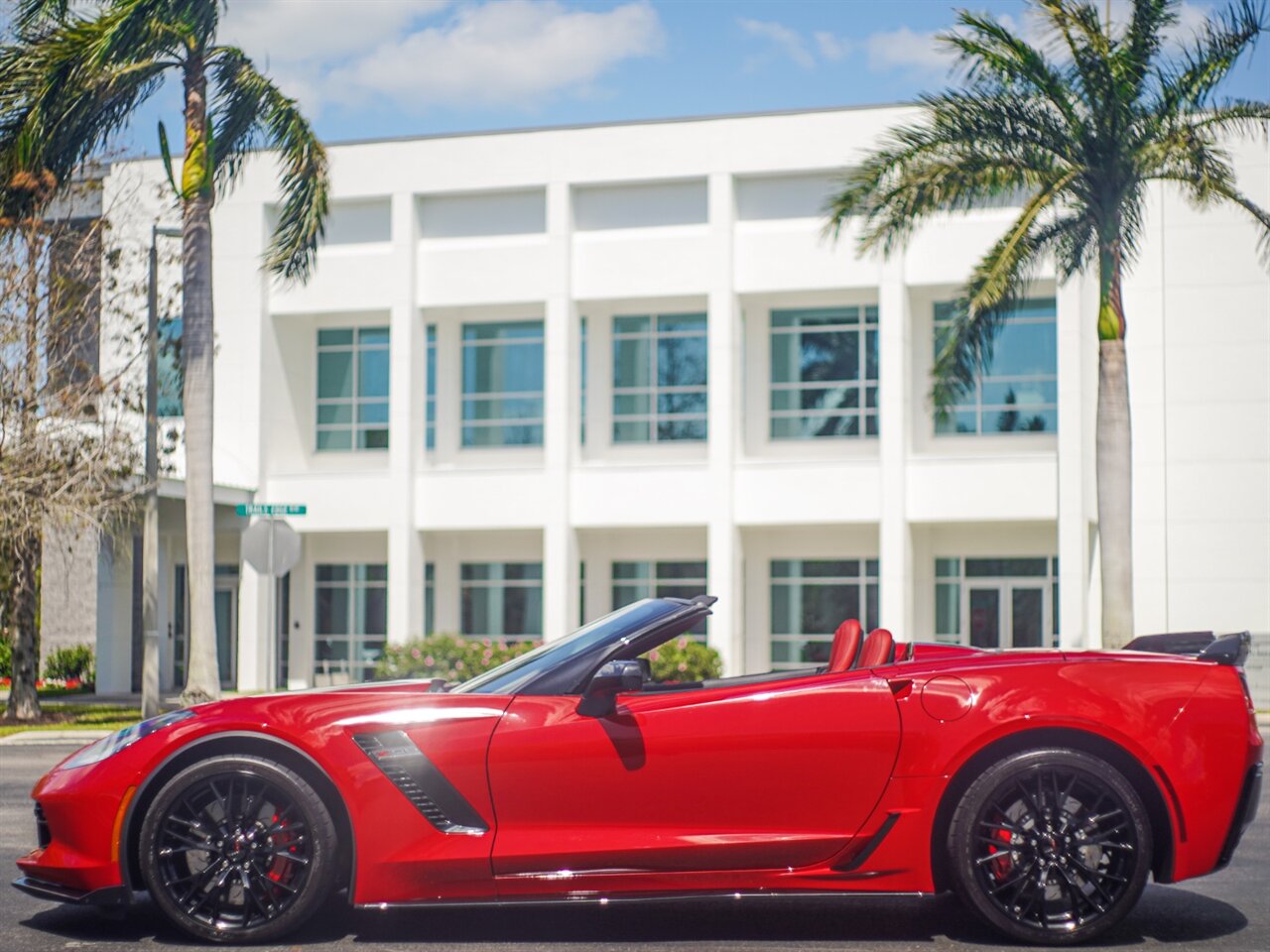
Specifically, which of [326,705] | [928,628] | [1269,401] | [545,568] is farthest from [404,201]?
[326,705]

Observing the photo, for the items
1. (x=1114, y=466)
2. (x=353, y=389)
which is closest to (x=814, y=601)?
→ (x=353, y=389)

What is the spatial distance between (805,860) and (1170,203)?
2801 centimetres

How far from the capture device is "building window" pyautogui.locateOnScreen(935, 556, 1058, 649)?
31.0 metres

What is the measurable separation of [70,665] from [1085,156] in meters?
22.5

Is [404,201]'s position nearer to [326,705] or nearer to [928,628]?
[928,628]

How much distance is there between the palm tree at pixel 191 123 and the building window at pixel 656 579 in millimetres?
12475

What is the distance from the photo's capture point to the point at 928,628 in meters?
32.1

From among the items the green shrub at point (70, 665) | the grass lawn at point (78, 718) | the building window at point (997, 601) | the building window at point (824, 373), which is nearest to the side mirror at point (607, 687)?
the grass lawn at point (78, 718)

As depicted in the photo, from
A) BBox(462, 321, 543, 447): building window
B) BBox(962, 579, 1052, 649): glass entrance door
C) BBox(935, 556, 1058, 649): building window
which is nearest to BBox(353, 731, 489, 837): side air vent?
BBox(935, 556, 1058, 649): building window

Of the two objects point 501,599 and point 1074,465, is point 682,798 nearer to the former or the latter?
point 1074,465

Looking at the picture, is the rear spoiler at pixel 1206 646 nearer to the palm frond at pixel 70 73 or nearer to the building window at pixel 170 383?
the palm frond at pixel 70 73

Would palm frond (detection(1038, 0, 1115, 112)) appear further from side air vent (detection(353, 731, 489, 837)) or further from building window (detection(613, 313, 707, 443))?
side air vent (detection(353, 731, 489, 837))

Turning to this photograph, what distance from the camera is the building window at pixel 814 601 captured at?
31984 millimetres

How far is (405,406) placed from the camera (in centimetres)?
3203
